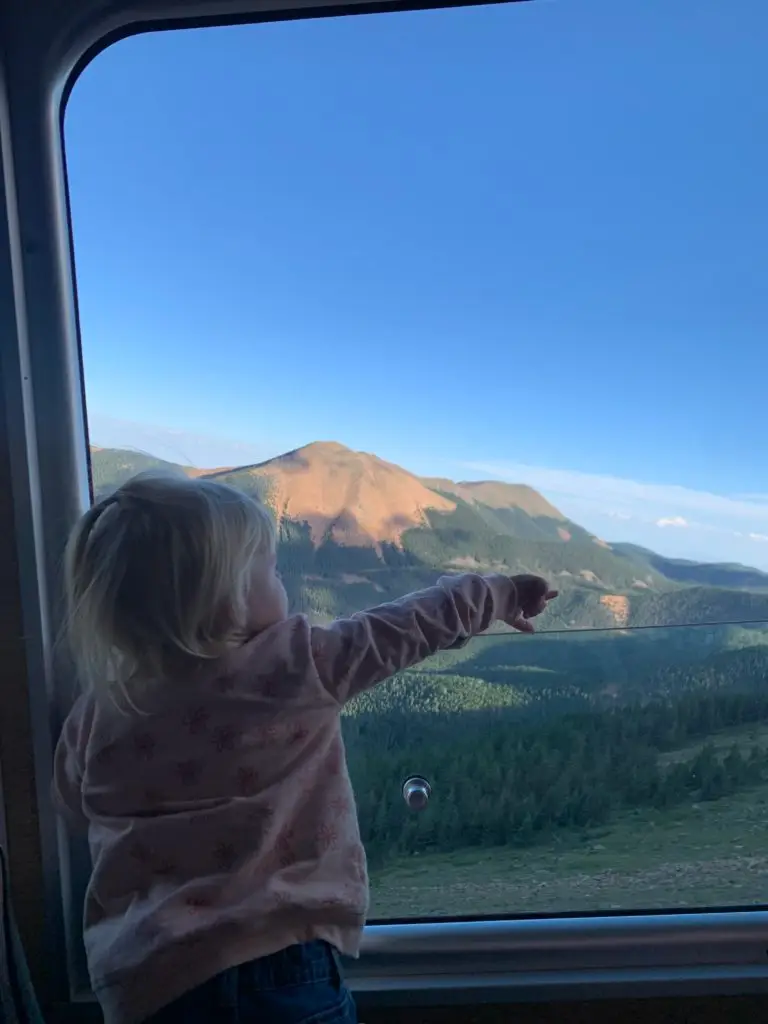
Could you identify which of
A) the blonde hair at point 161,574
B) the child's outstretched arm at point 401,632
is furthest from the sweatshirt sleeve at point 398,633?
the blonde hair at point 161,574

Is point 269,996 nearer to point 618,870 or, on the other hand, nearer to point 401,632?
point 401,632

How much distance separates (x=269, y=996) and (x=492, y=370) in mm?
836

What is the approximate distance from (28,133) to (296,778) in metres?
0.85

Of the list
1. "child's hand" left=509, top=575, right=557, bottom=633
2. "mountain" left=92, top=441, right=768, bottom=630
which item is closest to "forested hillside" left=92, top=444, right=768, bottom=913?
"mountain" left=92, top=441, right=768, bottom=630

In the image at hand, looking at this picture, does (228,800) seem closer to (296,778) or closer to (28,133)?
(296,778)

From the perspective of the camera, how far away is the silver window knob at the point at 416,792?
1.28 m

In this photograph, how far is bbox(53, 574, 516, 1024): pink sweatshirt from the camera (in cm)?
92

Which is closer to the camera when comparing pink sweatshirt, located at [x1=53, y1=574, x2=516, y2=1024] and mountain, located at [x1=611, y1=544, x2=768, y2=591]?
pink sweatshirt, located at [x1=53, y1=574, x2=516, y2=1024]

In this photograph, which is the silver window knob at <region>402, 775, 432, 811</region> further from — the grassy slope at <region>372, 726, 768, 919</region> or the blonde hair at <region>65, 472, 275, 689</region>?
the blonde hair at <region>65, 472, 275, 689</region>

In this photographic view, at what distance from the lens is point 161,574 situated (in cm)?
94

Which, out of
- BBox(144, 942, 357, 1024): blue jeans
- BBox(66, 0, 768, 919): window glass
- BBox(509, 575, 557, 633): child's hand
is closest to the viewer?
BBox(144, 942, 357, 1024): blue jeans

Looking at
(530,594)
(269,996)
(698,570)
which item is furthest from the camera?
(698,570)

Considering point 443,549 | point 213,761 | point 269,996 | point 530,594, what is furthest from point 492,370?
point 269,996

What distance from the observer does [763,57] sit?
3.92 feet
